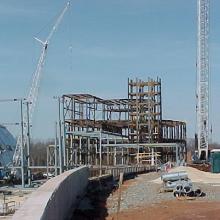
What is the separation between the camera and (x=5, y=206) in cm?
2245

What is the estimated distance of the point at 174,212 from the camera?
20.4 metres

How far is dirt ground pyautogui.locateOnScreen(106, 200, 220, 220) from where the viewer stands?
18.9 meters

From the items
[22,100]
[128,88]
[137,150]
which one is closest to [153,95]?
[128,88]

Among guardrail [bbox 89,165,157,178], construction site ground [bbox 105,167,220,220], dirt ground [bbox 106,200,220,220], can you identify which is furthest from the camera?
guardrail [bbox 89,165,157,178]

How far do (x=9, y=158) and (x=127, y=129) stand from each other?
73.1 ft

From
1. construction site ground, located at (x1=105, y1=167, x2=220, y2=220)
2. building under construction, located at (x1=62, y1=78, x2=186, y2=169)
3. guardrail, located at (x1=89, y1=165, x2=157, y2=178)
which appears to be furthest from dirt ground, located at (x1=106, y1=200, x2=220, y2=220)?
building under construction, located at (x1=62, y1=78, x2=186, y2=169)

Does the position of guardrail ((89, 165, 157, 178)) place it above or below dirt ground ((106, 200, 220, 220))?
below

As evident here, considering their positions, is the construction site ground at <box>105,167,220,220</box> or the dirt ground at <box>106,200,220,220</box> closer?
the dirt ground at <box>106,200,220,220</box>


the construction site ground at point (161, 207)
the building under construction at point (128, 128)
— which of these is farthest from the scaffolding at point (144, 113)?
the construction site ground at point (161, 207)

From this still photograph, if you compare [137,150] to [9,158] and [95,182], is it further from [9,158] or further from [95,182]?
[95,182]

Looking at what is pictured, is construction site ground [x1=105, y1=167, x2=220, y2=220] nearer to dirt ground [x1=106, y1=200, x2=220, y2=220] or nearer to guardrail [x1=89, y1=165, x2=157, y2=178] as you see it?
dirt ground [x1=106, y1=200, x2=220, y2=220]

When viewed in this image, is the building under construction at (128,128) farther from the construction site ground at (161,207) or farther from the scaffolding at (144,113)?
the construction site ground at (161,207)

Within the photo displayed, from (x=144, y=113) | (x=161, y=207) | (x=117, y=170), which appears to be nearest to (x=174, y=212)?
(x=161, y=207)

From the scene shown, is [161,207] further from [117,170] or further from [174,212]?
[117,170]
